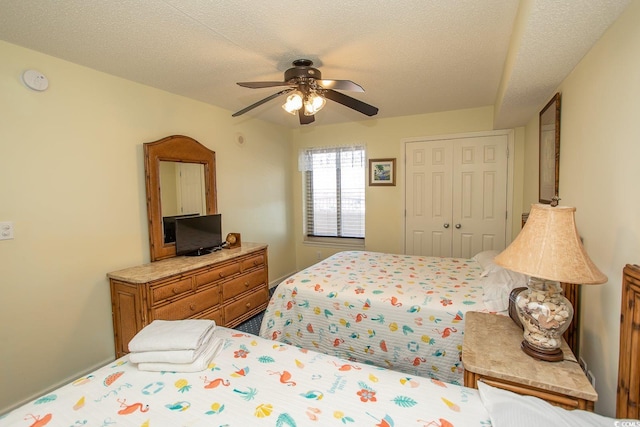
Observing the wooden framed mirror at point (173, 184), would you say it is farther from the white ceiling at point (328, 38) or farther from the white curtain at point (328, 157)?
the white curtain at point (328, 157)

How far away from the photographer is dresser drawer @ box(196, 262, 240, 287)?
9.11ft

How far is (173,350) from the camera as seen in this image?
1.38 m

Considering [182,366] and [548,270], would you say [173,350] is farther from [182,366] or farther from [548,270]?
[548,270]

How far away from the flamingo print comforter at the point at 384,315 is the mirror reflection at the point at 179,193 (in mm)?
1342

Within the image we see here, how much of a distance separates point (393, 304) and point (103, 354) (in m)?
2.38

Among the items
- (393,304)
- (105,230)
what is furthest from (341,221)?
(105,230)

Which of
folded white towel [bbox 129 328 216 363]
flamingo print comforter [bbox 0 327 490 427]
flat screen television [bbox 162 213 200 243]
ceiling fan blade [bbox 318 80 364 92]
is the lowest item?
flamingo print comforter [bbox 0 327 490 427]

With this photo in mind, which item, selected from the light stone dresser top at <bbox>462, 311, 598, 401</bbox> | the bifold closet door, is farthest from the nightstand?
the bifold closet door

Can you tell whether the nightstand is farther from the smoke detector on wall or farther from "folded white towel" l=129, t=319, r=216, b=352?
the smoke detector on wall

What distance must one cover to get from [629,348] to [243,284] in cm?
294

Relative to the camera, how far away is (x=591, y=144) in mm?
1615

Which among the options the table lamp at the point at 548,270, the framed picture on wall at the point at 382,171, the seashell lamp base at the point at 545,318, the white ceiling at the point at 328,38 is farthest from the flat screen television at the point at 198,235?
the seashell lamp base at the point at 545,318

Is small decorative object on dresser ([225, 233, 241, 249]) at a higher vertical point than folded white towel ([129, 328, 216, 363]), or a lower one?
higher

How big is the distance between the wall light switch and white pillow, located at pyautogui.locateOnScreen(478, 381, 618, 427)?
283 cm
